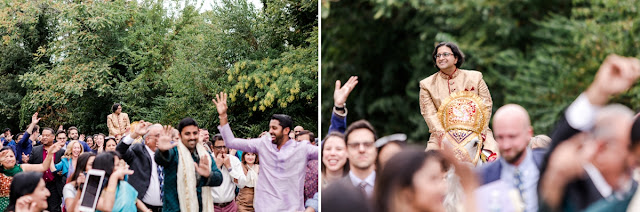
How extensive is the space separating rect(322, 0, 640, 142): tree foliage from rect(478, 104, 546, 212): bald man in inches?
176

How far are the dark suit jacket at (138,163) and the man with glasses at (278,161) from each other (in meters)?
0.78

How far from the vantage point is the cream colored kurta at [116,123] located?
43.8ft

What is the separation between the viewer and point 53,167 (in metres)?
8.72

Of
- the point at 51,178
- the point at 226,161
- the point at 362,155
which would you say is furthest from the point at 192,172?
the point at 51,178

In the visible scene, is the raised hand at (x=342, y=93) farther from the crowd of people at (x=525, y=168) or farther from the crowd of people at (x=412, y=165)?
the crowd of people at (x=525, y=168)

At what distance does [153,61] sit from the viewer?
24.9m

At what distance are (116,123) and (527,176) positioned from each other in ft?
38.4

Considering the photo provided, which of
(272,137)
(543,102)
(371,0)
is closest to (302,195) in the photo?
(272,137)

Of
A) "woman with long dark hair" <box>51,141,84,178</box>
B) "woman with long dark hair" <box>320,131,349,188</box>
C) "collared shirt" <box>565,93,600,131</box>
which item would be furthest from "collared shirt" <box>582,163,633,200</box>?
"woman with long dark hair" <box>51,141,84,178</box>

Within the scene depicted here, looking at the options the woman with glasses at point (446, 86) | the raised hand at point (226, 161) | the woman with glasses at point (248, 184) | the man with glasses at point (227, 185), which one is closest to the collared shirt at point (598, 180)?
the woman with glasses at point (446, 86)

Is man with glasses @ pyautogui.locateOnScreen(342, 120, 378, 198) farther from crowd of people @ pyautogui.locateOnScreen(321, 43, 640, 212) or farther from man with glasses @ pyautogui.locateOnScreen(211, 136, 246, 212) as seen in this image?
man with glasses @ pyautogui.locateOnScreen(211, 136, 246, 212)

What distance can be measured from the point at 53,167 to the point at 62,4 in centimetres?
1914

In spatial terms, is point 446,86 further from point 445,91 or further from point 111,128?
point 111,128

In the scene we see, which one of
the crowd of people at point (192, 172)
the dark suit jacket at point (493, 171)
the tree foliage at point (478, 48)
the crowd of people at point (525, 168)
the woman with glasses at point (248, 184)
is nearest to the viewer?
the crowd of people at point (525, 168)
